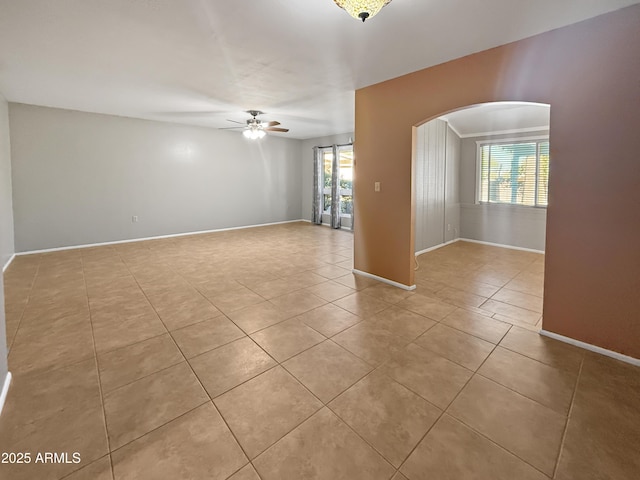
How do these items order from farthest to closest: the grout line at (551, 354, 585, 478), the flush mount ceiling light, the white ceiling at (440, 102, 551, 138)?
the white ceiling at (440, 102, 551, 138) < the flush mount ceiling light < the grout line at (551, 354, 585, 478)

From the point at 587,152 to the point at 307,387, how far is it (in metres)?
2.81

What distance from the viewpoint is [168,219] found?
7.04 m

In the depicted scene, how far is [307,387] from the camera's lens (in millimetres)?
1972

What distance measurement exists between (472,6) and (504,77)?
2.67 feet

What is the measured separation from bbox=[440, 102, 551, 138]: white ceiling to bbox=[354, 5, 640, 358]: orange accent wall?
2088 millimetres

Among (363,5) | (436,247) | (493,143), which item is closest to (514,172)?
(493,143)

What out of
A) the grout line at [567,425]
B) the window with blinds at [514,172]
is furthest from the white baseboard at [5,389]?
the window with blinds at [514,172]

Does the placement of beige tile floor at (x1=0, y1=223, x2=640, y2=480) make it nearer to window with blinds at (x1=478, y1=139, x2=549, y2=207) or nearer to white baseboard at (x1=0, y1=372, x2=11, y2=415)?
white baseboard at (x1=0, y1=372, x2=11, y2=415)

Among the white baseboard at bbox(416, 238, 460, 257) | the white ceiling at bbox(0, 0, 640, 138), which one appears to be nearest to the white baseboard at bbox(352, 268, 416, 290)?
the white baseboard at bbox(416, 238, 460, 257)

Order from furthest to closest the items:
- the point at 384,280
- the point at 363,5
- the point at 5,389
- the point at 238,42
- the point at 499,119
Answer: the point at 499,119, the point at 384,280, the point at 238,42, the point at 5,389, the point at 363,5

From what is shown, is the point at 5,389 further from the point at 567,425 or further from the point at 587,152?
the point at 587,152

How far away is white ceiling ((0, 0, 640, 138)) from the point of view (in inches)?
86.7

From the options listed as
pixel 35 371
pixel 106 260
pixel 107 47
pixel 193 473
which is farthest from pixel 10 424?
pixel 106 260

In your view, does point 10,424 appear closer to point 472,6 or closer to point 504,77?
point 472,6
